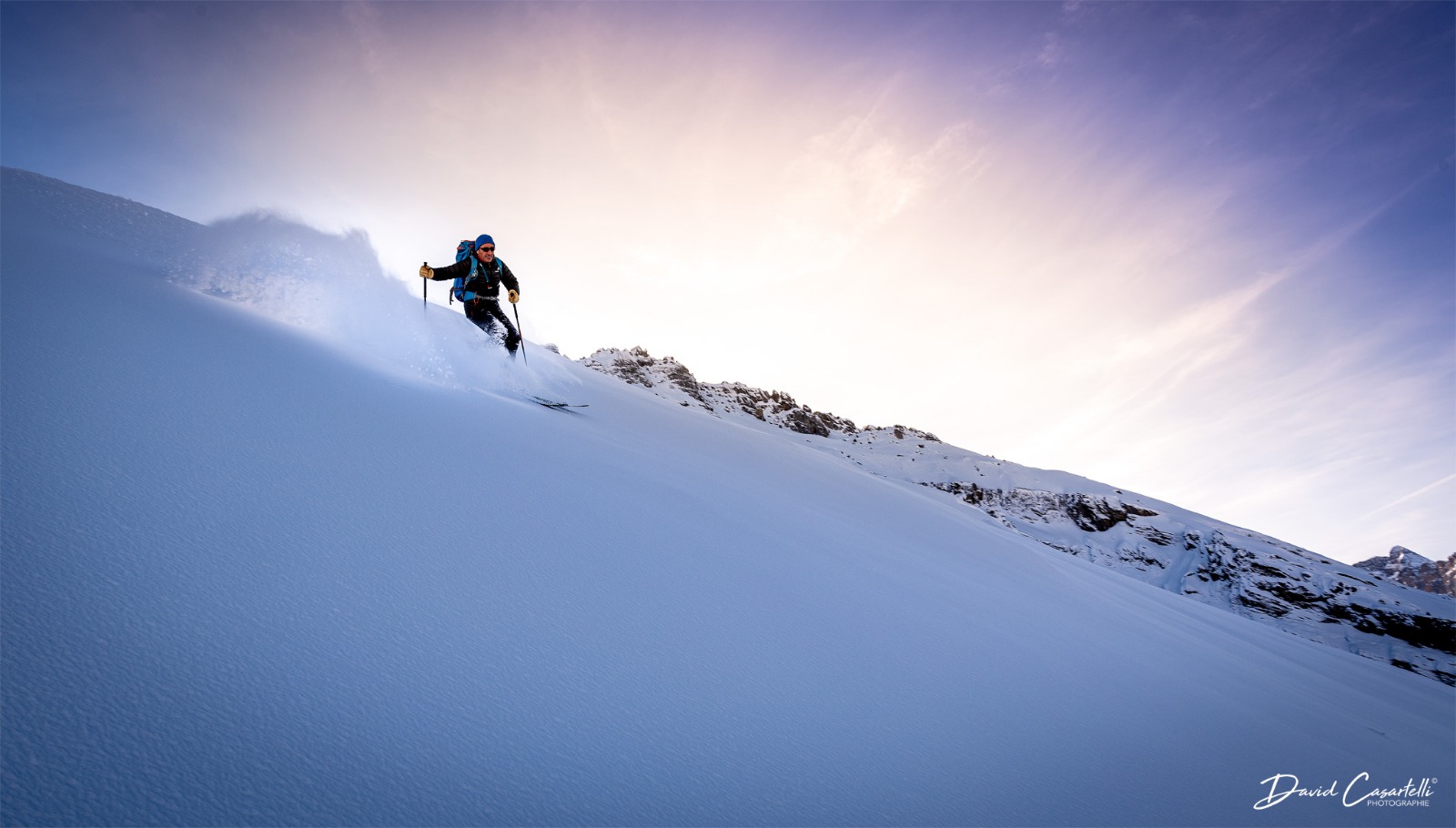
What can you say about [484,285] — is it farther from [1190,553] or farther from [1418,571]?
[1418,571]

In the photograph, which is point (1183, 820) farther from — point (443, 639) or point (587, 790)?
point (443, 639)

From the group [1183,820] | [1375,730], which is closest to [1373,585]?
[1375,730]

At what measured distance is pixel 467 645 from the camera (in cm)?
179

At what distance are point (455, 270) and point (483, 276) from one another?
1.48ft

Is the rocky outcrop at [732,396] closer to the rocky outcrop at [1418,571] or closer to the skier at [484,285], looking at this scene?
the skier at [484,285]

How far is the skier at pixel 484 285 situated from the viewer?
8.86 meters

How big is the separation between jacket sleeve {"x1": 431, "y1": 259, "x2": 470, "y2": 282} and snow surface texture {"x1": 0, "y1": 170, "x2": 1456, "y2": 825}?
3899mm

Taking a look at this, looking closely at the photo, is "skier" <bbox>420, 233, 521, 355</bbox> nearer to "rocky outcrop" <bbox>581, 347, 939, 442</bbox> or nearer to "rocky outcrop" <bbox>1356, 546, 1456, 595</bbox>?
"rocky outcrop" <bbox>581, 347, 939, 442</bbox>

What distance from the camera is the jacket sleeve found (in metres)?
8.72
